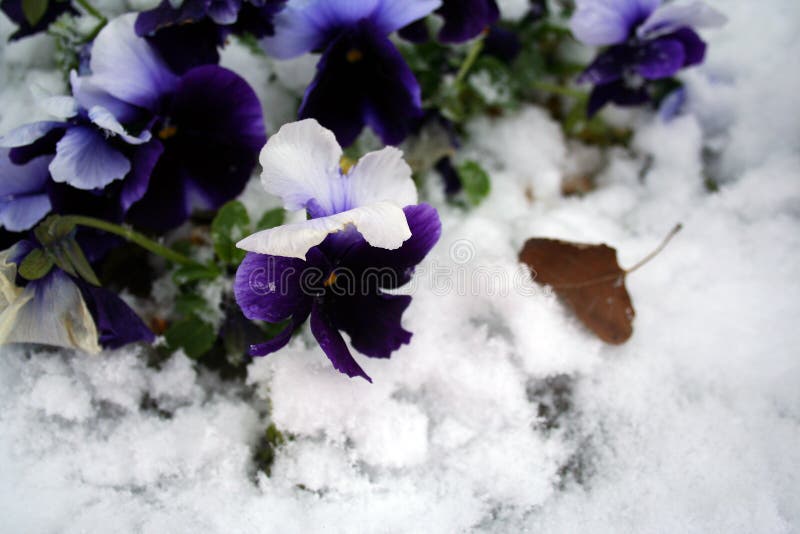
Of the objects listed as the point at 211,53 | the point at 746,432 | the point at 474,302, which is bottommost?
the point at 746,432

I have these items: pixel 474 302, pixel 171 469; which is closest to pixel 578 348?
pixel 474 302

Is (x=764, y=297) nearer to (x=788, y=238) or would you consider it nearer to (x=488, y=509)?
(x=788, y=238)

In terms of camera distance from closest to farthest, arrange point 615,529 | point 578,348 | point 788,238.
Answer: point 615,529
point 578,348
point 788,238

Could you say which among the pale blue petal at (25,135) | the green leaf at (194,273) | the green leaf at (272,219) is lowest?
the green leaf at (194,273)

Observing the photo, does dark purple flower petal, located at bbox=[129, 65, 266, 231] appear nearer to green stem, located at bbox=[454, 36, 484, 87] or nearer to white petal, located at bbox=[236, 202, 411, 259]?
white petal, located at bbox=[236, 202, 411, 259]

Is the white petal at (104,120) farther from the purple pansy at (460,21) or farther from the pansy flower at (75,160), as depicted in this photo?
the purple pansy at (460,21)

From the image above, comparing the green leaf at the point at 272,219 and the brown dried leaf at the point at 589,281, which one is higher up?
the green leaf at the point at 272,219

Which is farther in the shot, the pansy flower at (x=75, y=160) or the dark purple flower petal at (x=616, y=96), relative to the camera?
the dark purple flower petal at (x=616, y=96)

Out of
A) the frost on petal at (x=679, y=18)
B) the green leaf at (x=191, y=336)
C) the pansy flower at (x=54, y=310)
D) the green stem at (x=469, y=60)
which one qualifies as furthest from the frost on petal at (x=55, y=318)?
the frost on petal at (x=679, y=18)
